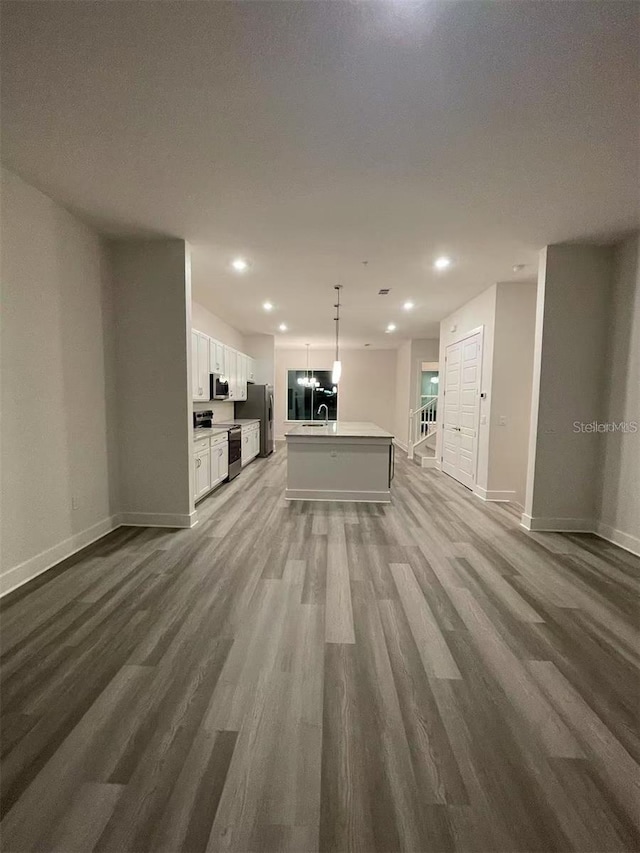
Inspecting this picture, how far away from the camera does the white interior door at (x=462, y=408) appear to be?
5301 millimetres

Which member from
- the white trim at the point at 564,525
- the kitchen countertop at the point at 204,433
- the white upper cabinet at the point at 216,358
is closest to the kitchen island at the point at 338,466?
the kitchen countertop at the point at 204,433

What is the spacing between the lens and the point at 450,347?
21.0ft

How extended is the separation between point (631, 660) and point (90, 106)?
4.22 meters

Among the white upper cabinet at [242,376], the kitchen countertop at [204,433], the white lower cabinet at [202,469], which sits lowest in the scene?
the white lower cabinet at [202,469]

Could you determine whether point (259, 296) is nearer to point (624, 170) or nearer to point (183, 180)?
point (183, 180)

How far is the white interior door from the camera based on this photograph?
530 centimetres

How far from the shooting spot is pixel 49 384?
282 cm

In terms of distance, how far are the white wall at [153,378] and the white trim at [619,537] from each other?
440cm

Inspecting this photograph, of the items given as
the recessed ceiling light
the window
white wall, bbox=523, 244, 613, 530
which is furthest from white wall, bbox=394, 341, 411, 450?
the recessed ceiling light

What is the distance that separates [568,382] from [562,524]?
1553mm

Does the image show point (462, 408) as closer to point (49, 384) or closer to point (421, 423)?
point (421, 423)

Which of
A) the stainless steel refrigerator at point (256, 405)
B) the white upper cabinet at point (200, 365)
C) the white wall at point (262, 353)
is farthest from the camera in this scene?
the white wall at point (262, 353)

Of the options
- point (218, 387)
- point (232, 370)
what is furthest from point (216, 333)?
point (218, 387)

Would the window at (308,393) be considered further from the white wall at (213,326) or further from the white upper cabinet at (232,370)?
the white upper cabinet at (232,370)
